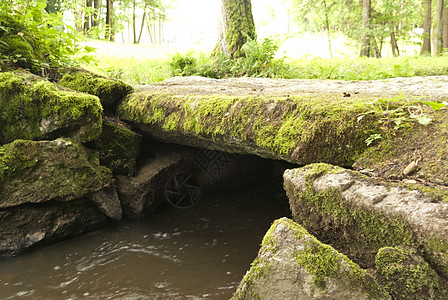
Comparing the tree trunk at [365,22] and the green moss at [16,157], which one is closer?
the green moss at [16,157]

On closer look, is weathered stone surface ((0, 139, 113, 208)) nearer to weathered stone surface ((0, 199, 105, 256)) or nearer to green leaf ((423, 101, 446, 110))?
weathered stone surface ((0, 199, 105, 256))

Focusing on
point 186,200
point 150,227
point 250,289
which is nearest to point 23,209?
point 150,227

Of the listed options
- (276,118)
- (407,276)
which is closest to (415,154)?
(407,276)

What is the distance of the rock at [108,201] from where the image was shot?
4585 mm

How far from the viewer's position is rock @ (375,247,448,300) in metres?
1.84

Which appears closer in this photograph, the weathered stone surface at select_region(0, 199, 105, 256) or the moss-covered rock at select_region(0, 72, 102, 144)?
the weathered stone surface at select_region(0, 199, 105, 256)

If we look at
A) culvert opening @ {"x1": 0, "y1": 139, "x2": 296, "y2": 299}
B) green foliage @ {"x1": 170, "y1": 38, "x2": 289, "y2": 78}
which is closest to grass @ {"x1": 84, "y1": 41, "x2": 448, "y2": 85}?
green foliage @ {"x1": 170, "y1": 38, "x2": 289, "y2": 78}

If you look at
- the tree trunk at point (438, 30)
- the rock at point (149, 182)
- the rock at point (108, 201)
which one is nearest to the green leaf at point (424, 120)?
the rock at point (149, 182)

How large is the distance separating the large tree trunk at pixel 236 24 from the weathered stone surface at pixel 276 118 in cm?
446

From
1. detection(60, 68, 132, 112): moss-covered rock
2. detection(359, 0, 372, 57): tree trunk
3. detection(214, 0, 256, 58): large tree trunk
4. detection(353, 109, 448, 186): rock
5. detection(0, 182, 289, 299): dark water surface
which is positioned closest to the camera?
detection(353, 109, 448, 186): rock

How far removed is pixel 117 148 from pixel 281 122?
282cm

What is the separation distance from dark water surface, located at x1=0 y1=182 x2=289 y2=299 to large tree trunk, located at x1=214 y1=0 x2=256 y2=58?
589cm

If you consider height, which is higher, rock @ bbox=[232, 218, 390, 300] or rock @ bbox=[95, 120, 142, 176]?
rock @ bbox=[95, 120, 142, 176]

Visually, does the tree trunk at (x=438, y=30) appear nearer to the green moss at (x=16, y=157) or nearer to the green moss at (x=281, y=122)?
Result: the green moss at (x=281, y=122)
